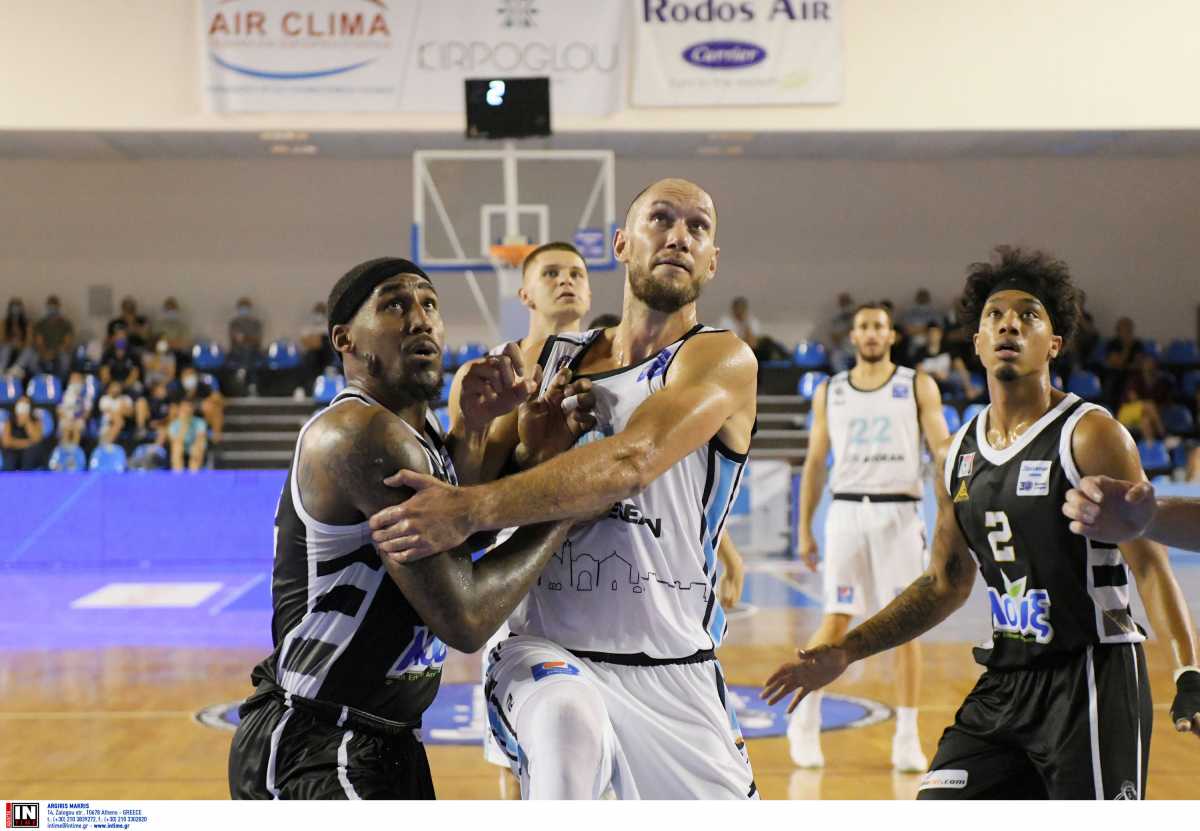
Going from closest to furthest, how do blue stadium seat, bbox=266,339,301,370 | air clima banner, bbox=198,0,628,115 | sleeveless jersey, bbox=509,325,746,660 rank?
sleeveless jersey, bbox=509,325,746,660 < air clima banner, bbox=198,0,628,115 < blue stadium seat, bbox=266,339,301,370

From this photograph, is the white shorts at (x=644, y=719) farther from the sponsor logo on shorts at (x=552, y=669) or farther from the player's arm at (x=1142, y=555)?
the player's arm at (x=1142, y=555)

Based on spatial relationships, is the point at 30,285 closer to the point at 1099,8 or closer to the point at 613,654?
the point at 1099,8

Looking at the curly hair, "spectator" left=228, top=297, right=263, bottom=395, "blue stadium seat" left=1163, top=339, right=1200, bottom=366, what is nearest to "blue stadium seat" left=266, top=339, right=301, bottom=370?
"spectator" left=228, top=297, right=263, bottom=395

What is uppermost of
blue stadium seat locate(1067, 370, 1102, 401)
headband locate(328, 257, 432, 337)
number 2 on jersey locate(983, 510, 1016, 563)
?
headband locate(328, 257, 432, 337)

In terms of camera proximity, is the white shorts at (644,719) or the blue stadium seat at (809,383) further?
the blue stadium seat at (809,383)

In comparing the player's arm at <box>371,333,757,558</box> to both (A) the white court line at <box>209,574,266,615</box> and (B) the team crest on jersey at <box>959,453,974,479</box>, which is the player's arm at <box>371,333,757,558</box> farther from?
(A) the white court line at <box>209,574,266,615</box>

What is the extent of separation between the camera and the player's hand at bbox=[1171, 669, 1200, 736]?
10.5 ft

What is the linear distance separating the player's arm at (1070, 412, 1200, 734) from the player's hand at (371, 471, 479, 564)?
171 centimetres

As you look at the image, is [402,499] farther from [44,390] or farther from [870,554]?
[44,390]

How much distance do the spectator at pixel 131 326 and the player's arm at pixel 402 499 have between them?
1742cm

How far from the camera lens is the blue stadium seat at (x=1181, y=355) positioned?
1997 centimetres

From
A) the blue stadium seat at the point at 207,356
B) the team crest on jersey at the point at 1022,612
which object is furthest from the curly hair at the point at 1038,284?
the blue stadium seat at the point at 207,356

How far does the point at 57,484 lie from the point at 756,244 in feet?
38.6

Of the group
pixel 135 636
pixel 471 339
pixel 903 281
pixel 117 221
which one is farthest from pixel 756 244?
pixel 135 636
